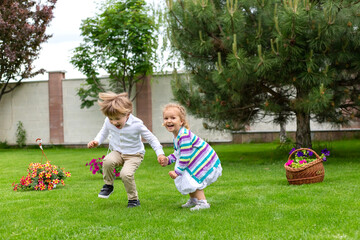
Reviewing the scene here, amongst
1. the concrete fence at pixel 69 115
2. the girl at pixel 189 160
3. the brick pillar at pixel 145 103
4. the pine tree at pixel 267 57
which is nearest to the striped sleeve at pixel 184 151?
the girl at pixel 189 160

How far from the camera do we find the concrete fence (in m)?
16.6

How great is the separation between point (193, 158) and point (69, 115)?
46.3 feet

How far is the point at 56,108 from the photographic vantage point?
58.6 ft

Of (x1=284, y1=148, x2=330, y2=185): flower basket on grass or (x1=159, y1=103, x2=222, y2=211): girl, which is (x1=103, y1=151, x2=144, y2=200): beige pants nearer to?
(x1=159, y1=103, x2=222, y2=211): girl

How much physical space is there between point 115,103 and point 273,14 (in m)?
5.16

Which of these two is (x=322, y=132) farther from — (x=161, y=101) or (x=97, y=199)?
(x=97, y=199)

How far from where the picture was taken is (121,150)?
4852mm

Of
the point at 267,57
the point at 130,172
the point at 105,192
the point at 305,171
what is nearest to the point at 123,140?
the point at 130,172

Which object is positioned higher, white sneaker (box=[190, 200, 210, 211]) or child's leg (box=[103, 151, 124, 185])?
child's leg (box=[103, 151, 124, 185])

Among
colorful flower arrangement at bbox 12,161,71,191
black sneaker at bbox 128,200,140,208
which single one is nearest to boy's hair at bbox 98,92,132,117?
black sneaker at bbox 128,200,140,208

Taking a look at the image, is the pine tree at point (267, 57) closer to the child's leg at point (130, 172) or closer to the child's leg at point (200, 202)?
the child's leg at point (130, 172)

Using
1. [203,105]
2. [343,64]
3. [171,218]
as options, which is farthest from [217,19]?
[171,218]

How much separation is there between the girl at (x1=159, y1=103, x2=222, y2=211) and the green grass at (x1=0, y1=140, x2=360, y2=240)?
0.84ft

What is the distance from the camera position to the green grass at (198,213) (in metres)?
3.55
